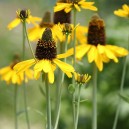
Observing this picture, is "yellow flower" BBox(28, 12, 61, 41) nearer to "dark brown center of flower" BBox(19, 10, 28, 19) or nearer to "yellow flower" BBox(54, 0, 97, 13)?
"yellow flower" BBox(54, 0, 97, 13)

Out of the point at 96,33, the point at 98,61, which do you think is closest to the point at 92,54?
the point at 98,61

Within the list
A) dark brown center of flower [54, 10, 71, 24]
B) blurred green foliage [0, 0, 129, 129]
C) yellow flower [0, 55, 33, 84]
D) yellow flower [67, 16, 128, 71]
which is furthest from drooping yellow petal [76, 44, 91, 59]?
blurred green foliage [0, 0, 129, 129]

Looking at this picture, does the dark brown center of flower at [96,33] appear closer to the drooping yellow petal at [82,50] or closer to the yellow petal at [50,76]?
the drooping yellow petal at [82,50]

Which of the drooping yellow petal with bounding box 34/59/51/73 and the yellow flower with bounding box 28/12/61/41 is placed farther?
the yellow flower with bounding box 28/12/61/41

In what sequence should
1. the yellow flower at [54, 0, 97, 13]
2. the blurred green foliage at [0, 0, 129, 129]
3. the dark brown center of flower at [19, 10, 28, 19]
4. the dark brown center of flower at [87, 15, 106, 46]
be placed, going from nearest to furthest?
1. the dark brown center of flower at [19, 10, 28, 19]
2. the yellow flower at [54, 0, 97, 13]
3. the dark brown center of flower at [87, 15, 106, 46]
4. the blurred green foliage at [0, 0, 129, 129]

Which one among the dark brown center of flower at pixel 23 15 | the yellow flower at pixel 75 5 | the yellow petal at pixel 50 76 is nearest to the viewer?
the yellow petal at pixel 50 76

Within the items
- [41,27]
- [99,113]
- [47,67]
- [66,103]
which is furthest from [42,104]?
[47,67]

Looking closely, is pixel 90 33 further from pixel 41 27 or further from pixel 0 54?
pixel 0 54

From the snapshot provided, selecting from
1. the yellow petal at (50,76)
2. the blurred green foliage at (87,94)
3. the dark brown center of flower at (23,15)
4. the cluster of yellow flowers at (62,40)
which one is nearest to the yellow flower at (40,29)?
the cluster of yellow flowers at (62,40)
